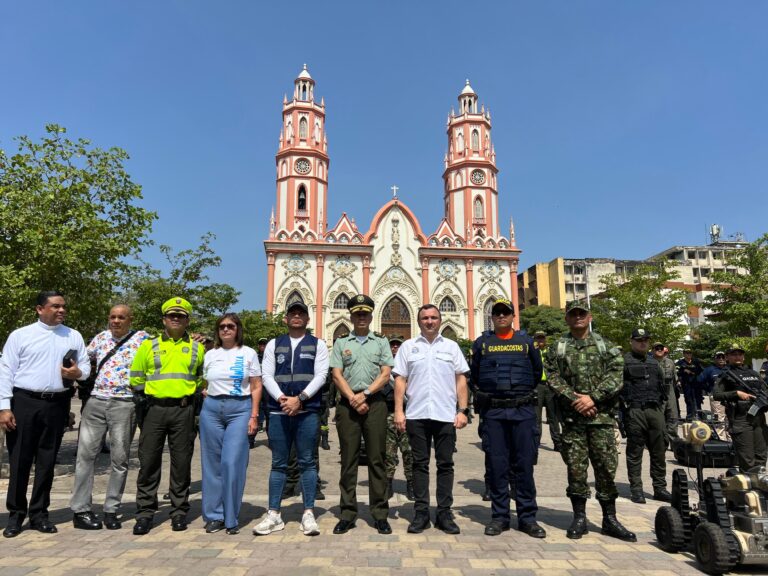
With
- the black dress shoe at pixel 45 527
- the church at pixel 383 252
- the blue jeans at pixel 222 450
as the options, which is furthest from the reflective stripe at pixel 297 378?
the church at pixel 383 252

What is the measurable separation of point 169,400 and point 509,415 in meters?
3.03

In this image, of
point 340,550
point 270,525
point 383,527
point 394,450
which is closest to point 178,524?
point 270,525

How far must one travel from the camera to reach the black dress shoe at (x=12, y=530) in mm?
4176

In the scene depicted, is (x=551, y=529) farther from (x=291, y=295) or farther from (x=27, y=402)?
(x=291, y=295)

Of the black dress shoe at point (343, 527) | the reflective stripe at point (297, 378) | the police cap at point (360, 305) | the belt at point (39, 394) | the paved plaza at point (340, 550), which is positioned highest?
the police cap at point (360, 305)

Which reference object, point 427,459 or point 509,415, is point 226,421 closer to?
point 427,459

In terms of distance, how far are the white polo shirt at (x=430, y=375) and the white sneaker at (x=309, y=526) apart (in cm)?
117

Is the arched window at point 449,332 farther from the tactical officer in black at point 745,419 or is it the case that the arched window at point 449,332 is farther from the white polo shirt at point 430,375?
the white polo shirt at point 430,375

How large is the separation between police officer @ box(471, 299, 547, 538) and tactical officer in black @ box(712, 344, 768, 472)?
3.14 m

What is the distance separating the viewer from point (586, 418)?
4.34 m

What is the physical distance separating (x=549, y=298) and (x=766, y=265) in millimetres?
37335

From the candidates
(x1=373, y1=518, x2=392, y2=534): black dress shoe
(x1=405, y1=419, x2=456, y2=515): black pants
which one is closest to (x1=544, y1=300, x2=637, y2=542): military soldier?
(x1=405, y1=419, x2=456, y2=515): black pants

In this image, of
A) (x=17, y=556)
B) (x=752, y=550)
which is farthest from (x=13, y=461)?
(x=752, y=550)

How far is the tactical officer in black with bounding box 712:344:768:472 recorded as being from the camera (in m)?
Result: 5.92
